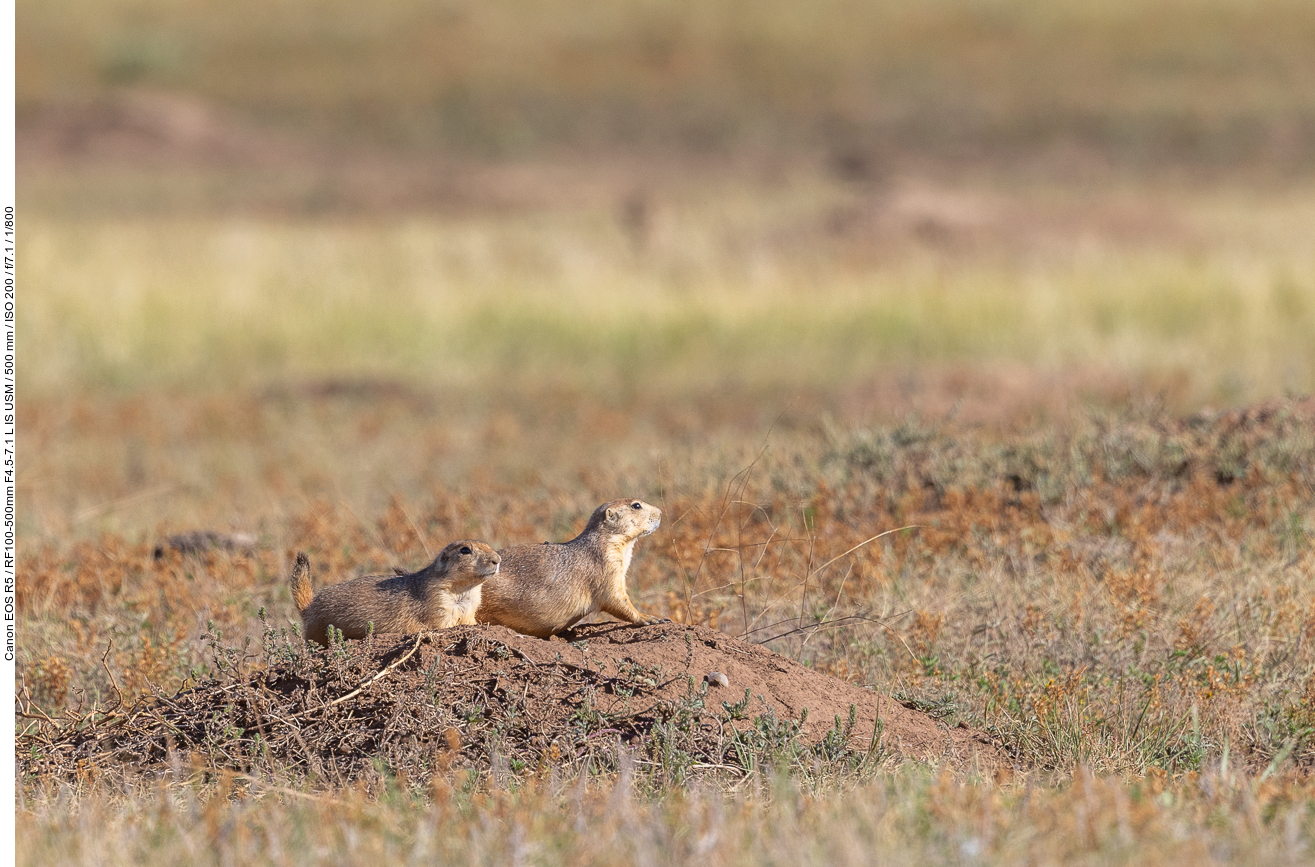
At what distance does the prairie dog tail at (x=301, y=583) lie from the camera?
16.4 ft

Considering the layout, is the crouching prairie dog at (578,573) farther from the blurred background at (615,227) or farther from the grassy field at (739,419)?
the blurred background at (615,227)

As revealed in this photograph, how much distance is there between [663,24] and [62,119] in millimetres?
16114

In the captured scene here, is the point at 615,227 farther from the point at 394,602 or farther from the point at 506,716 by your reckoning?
the point at 506,716

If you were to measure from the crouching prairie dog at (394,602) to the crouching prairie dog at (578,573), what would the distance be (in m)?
0.13

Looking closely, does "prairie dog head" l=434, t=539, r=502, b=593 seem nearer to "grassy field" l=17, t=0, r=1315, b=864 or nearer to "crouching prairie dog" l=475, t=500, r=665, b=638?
"crouching prairie dog" l=475, t=500, r=665, b=638

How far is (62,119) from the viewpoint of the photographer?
3988 cm

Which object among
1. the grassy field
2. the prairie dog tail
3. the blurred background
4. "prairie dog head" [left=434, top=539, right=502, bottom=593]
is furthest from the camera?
the blurred background

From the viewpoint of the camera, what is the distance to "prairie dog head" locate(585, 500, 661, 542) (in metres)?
4.89

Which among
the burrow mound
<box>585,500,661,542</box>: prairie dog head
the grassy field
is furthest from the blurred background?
the burrow mound

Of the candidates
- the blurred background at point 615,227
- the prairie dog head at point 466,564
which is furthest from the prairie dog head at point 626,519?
the blurred background at point 615,227

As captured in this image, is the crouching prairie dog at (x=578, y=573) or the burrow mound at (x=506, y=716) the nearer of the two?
the burrow mound at (x=506, y=716)

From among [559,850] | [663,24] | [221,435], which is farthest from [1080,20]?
[559,850]

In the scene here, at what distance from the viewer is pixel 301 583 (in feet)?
16.5

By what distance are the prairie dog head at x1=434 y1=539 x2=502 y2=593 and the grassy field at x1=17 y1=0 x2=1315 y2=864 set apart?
0.61m
